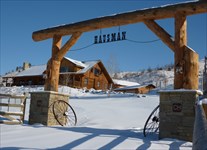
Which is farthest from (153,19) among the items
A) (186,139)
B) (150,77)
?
(150,77)

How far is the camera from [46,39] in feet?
39.6

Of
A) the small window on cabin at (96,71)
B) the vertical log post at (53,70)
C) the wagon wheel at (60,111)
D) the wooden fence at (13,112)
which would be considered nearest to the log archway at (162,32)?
the vertical log post at (53,70)

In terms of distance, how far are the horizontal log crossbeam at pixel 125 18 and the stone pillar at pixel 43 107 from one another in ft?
9.04

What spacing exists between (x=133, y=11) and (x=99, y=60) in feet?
102

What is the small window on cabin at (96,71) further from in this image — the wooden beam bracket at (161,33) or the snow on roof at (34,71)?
the wooden beam bracket at (161,33)

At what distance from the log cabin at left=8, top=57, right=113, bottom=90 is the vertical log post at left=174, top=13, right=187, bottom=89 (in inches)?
1085

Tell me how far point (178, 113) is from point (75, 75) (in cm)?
3093

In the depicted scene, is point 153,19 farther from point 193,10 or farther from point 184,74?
point 184,74

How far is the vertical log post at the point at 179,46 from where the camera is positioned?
7.88 m

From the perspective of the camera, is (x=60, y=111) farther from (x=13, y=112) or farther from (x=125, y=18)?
(x=125, y=18)

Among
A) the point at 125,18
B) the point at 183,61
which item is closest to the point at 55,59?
the point at 125,18

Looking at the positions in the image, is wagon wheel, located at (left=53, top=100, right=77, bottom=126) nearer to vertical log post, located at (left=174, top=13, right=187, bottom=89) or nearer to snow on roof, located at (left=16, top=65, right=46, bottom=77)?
vertical log post, located at (left=174, top=13, right=187, bottom=89)

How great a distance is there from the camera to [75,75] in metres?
37.7

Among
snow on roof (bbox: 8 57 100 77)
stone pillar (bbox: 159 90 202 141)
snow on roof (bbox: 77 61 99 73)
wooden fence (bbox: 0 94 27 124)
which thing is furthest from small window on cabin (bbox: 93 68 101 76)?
stone pillar (bbox: 159 90 202 141)
